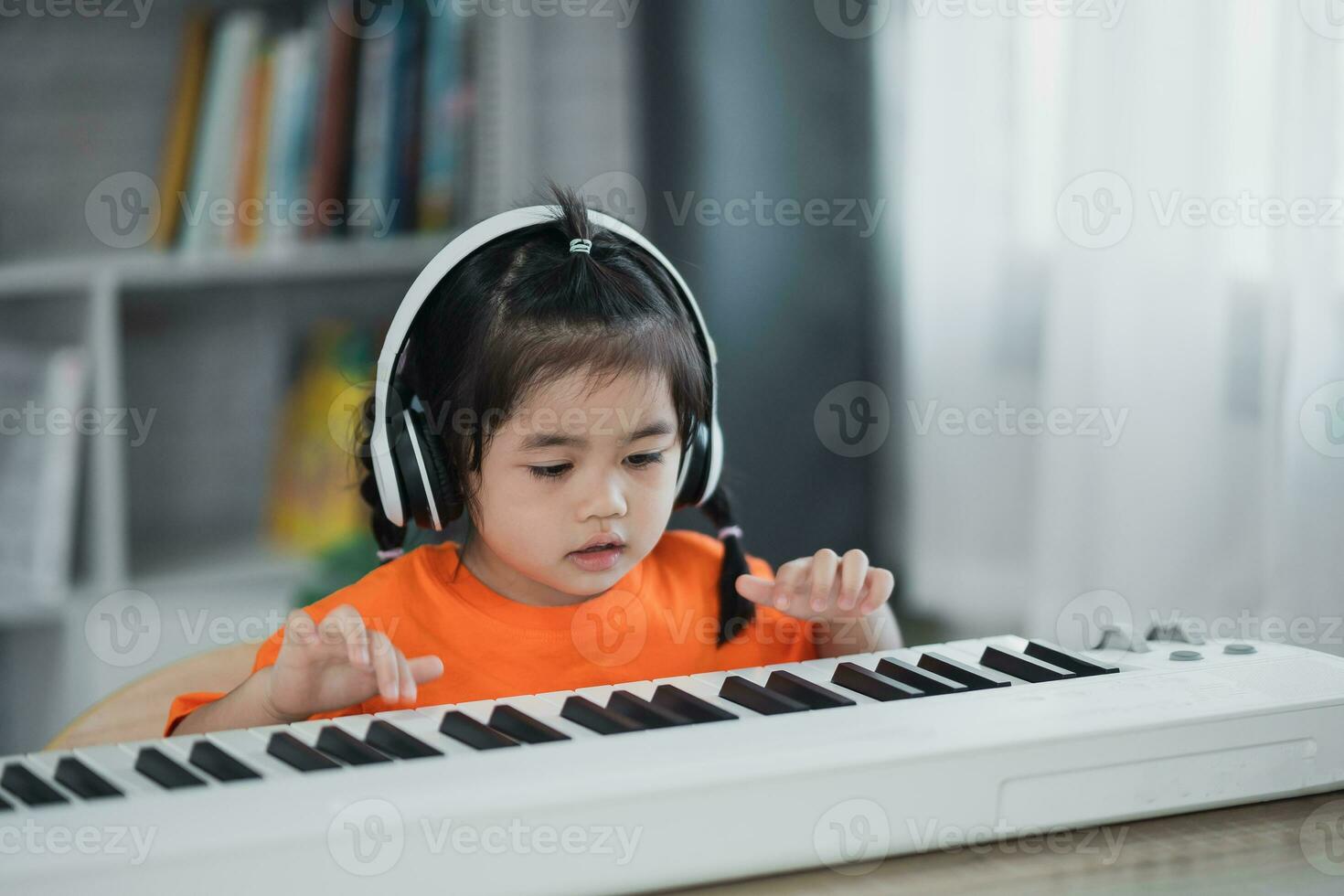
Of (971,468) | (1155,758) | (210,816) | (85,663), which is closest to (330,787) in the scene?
(210,816)

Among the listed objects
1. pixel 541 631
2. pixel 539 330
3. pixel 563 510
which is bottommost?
pixel 541 631

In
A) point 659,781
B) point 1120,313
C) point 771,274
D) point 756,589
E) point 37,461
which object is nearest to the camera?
point 659,781

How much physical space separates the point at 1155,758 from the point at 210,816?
1.53 ft

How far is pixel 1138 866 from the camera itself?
0.66 m

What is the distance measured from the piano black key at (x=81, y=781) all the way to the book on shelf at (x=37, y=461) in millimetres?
1516

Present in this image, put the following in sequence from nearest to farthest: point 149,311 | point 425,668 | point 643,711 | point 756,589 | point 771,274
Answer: point 643,711 → point 425,668 → point 756,589 → point 149,311 → point 771,274

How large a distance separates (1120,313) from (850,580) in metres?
1.33

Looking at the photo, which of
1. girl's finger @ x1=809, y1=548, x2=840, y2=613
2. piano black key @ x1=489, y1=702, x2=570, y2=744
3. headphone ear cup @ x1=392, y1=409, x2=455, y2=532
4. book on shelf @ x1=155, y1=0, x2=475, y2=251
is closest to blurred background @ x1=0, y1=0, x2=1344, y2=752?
book on shelf @ x1=155, y1=0, x2=475, y2=251

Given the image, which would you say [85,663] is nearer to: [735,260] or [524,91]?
[524,91]

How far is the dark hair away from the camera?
1106 millimetres

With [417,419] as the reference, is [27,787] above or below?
below

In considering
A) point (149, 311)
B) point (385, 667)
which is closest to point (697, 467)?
point (385, 667)

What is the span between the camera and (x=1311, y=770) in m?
0.74

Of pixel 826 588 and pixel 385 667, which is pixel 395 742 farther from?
pixel 826 588
